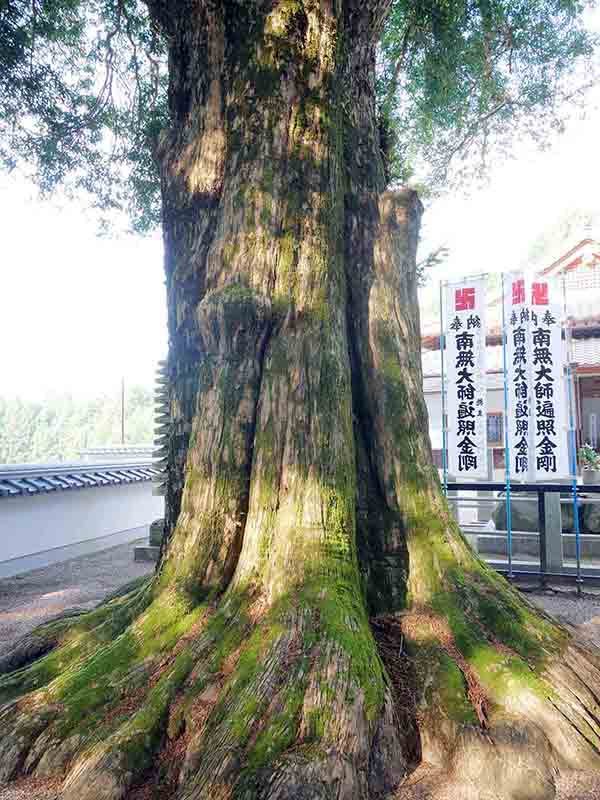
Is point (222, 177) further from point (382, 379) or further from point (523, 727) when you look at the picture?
point (523, 727)

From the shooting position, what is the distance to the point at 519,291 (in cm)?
678

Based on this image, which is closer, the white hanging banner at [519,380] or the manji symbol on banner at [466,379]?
the white hanging banner at [519,380]

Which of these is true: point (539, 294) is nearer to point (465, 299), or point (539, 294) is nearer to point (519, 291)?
point (519, 291)

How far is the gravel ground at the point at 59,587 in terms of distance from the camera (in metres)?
5.54

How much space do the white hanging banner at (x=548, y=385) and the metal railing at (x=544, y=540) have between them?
314 mm

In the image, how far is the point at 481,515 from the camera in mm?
10906

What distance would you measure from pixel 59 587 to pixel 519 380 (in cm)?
599

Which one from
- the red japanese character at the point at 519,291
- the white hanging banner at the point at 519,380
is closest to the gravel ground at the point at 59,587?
the white hanging banner at the point at 519,380

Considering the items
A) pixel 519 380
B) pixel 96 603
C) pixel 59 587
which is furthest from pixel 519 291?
pixel 59 587

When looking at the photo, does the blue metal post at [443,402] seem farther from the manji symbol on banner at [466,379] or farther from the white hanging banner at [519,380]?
the white hanging banner at [519,380]

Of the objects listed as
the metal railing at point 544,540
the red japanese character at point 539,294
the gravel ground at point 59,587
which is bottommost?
the gravel ground at point 59,587

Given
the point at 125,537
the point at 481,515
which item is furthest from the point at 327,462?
the point at 125,537

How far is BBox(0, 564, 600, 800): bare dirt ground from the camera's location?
229 cm

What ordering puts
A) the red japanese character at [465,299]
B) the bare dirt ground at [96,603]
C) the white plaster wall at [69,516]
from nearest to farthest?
the bare dirt ground at [96,603], the red japanese character at [465,299], the white plaster wall at [69,516]
